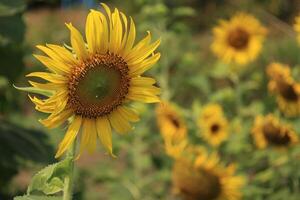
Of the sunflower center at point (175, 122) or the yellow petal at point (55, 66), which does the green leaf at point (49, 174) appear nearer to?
the yellow petal at point (55, 66)

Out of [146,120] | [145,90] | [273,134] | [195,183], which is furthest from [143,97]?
[146,120]

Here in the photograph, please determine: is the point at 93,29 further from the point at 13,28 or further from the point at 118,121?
the point at 13,28

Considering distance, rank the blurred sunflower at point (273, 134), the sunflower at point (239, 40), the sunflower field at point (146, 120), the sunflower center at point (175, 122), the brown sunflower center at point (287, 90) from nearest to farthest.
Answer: the sunflower field at point (146, 120) < the blurred sunflower at point (273, 134) < the brown sunflower center at point (287, 90) < the sunflower center at point (175, 122) < the sunflower at point (239, 40)

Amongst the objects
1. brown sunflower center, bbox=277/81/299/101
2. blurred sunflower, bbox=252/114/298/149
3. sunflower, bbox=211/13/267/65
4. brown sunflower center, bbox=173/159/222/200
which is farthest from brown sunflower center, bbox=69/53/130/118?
sunflower, bbox=211/13/267/65

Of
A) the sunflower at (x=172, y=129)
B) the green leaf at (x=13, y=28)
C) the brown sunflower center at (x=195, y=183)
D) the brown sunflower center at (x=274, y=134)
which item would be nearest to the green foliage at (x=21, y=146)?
the green leaf at (x=13, y=28)

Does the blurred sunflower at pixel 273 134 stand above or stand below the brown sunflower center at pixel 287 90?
below

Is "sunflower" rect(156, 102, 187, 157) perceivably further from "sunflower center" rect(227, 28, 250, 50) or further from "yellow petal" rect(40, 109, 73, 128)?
"yellow petal" rect(40, 109, 73, 128)
